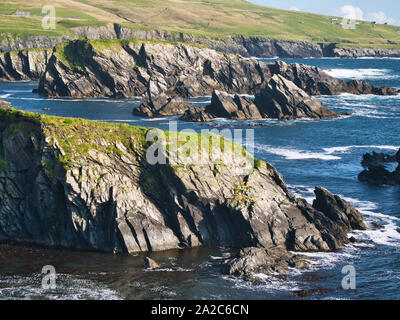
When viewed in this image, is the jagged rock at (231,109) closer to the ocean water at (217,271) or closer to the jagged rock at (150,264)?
the ocean water at (217,271)

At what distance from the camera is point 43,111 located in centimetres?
12875

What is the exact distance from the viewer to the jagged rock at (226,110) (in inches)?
4776

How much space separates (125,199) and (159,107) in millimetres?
82301

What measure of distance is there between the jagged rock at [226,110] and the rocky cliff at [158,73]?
3535 centimetres

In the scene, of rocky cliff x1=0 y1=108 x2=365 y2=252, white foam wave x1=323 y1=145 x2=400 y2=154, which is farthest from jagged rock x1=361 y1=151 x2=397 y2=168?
rocky cliff x1=0 y1=108 x2=365 y2=252

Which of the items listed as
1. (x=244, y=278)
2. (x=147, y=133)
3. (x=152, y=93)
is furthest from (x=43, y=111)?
(x=244, y=278)

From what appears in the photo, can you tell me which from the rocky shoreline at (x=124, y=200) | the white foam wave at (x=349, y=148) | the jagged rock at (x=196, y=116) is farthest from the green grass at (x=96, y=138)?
the jagged rock at (x=196, y=116)

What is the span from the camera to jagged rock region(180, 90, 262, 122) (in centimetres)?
12131

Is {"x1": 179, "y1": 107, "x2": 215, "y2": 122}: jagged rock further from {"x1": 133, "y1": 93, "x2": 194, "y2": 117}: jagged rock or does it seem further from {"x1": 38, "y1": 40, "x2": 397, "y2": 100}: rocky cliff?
{"x1": 38, "y1": 40, "x2": 397, "y2": 100}: rocky cliff

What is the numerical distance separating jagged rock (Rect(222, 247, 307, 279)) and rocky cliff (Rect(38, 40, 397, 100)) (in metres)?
115
